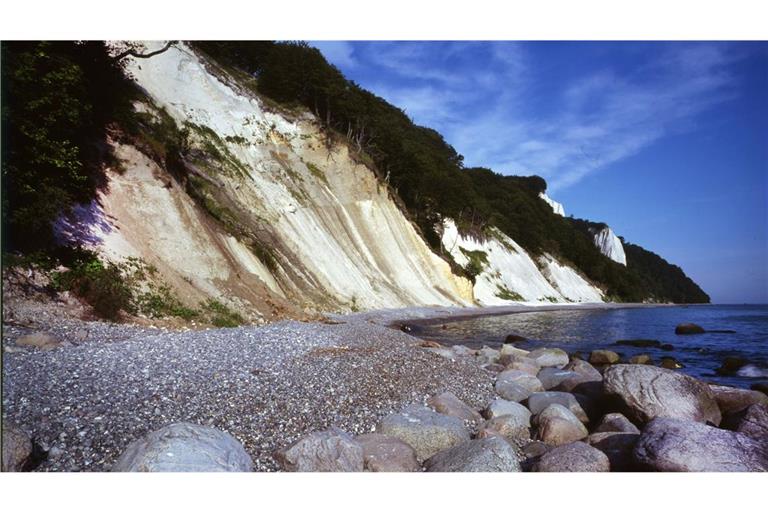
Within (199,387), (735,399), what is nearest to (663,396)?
(735,399)

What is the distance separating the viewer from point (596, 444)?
5.44 meters

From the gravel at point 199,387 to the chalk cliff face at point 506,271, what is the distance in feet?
97.0

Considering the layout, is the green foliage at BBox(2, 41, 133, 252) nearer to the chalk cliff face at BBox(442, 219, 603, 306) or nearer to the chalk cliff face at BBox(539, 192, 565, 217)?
the chalk cliff face at BBox(442, 219, 603, 306)

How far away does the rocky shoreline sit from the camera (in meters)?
4.08

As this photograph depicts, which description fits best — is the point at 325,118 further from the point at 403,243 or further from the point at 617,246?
the point at 617,246

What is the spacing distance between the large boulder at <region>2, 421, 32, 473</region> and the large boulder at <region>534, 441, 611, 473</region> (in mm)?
4560

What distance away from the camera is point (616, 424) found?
592cm

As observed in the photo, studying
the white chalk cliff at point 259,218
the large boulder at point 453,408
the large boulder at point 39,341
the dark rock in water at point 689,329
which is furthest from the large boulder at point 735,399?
the dark rock in water at point 689,329

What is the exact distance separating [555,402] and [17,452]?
260 inches

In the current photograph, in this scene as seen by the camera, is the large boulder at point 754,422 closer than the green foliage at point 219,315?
Yes

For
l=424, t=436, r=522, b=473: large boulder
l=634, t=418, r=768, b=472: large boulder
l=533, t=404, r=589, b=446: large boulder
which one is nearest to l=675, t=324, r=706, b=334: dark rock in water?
l=533, t=404, r=589, b=446: large boulder

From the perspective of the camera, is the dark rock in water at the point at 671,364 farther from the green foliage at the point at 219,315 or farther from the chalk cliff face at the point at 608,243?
the chalk cliff face at the point at 608,243

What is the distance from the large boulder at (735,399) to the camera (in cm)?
660

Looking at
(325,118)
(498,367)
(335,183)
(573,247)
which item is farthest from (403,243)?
(573,247)
